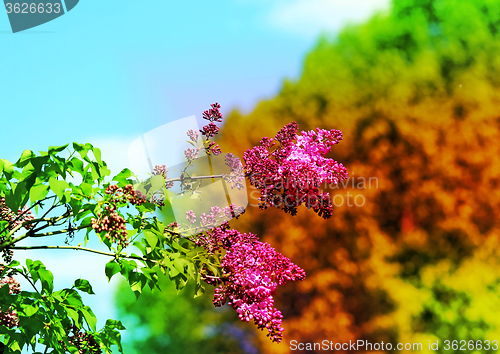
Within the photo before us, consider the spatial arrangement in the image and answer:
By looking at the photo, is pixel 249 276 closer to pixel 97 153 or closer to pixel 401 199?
pixel 97 153

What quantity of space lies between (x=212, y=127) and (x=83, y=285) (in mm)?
921

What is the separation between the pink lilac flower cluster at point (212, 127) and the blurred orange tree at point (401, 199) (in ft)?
13.4

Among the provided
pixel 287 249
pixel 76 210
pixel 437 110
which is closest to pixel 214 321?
pixel 287 249

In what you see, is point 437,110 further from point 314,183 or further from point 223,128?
point 314,183

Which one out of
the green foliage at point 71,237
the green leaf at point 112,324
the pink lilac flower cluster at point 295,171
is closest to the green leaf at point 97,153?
the green foliage at point 71,237

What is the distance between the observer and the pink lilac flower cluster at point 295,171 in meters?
1.77

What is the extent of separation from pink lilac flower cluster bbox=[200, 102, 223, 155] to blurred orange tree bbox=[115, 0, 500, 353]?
13.4 feet

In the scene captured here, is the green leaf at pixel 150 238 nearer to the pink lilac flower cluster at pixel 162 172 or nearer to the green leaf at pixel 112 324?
the pink lilac flower cluster at pixel 162 172

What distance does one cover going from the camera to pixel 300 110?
22.9ft

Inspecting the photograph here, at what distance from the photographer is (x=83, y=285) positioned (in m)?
1.91

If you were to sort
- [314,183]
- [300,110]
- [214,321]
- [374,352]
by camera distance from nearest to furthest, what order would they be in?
[314,183] < [374,352] < [214,321] < [300,110]

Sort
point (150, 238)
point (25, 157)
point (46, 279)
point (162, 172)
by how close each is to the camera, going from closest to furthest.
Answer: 1. point (25, 157)
2. point (150, 238)
3. point (46, 279)
4. point (162, 172)

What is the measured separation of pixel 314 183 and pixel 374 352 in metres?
5.04

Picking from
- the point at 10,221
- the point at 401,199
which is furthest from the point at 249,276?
the point at 401,199
